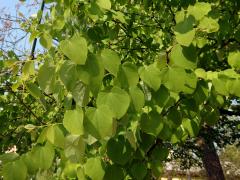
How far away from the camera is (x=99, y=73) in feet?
5.18

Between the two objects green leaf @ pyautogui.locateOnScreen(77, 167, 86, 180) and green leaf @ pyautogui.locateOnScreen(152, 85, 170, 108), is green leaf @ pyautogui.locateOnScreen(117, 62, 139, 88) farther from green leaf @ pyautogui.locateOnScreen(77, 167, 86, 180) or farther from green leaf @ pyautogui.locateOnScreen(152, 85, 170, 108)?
green leaf @ pyautogui.locateOnScreen(77, 167, 86, 180)

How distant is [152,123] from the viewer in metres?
1.87

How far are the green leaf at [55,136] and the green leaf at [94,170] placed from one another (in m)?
0.16

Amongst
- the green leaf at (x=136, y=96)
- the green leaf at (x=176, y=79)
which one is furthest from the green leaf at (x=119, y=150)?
the green leaf at (x=176, y=79)

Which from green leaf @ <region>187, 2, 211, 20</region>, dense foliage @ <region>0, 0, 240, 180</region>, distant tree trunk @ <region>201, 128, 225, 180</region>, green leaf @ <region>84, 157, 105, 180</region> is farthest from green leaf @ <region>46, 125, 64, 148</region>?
distant tree trunk @ <region>201, 128, 225, 180</region>

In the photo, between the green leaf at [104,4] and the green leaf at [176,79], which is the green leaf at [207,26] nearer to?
the green leaf at [176,79]

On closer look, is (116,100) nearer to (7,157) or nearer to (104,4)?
(7,157)

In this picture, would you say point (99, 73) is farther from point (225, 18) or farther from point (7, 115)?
point (7, 115)

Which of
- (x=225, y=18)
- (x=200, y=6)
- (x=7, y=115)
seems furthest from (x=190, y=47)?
(x=7, y=115)

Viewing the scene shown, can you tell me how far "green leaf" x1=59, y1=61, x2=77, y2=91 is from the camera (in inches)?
62.1

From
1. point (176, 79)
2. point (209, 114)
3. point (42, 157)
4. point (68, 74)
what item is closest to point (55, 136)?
point (42, 157)

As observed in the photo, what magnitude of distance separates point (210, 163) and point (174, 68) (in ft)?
54.5

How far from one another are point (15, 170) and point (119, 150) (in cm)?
46

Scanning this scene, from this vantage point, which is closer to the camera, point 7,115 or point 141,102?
point 141,102
